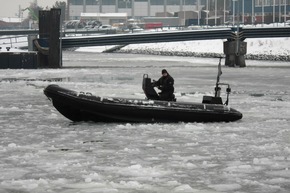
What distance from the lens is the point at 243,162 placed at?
15.1 m

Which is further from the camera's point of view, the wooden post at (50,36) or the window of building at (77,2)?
the window of building at (77,2)

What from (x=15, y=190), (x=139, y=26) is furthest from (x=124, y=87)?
(x=139, y=26)

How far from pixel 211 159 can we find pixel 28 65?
42.9 metres

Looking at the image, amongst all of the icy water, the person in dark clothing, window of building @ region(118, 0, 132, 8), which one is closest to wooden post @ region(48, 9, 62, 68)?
the icy water

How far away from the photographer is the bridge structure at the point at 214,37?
66000 mm

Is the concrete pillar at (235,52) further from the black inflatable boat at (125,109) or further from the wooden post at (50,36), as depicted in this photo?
the black inflatable boat at (125,109)

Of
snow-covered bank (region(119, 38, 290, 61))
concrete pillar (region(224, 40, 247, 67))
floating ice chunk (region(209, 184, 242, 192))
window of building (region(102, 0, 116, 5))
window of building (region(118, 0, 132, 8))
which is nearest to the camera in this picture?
floating ice chunk (region(209, 184, 242, 192))

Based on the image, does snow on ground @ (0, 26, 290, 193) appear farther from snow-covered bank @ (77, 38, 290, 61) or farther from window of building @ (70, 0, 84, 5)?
window of building @ (70, 0, 84, 5)

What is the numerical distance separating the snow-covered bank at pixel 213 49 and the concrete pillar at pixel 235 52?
14.2m

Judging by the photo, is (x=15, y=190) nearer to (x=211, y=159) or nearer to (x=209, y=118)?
(x=211, y=159)

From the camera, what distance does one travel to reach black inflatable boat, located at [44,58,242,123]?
20.8m

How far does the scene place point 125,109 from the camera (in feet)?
69.0

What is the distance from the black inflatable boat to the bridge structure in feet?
141

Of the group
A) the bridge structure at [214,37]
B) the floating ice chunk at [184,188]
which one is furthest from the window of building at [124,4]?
the floating ice chunk at [184,188]
